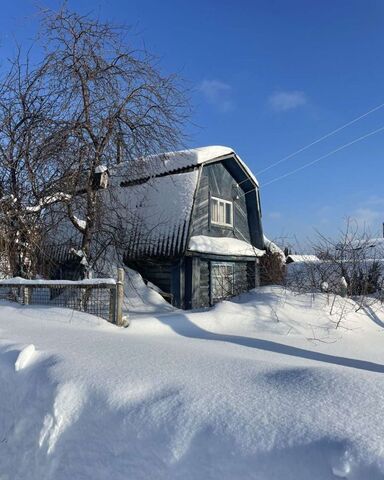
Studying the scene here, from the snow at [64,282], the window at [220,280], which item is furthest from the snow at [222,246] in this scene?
the snow at [64,282]

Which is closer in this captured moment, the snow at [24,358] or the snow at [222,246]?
the snow at [24,358]

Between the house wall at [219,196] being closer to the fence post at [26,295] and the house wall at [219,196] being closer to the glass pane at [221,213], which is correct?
the glass pane at [221,213]

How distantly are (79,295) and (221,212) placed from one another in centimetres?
955

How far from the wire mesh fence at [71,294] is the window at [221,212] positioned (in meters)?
8.37

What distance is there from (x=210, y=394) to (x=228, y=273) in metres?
13.6

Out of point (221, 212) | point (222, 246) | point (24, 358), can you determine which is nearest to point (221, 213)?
point (221, 212)

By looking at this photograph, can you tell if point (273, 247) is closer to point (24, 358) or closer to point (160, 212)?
point (160, 212)

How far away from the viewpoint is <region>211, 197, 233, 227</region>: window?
16.7 m

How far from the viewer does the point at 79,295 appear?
844 centimetres

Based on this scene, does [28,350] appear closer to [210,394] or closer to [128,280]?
[210,394]

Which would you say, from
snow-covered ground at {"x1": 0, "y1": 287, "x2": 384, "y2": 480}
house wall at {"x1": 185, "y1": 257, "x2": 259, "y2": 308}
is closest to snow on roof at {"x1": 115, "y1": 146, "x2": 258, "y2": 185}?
house wall at {"x1": 185, "y1": 257, "x2": 259, "y2": 308}

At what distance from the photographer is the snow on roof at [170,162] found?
12.3 m

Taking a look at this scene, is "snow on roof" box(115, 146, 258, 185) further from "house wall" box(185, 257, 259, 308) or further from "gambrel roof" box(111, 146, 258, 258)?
"house wall" box(185, 257, 259, 308)

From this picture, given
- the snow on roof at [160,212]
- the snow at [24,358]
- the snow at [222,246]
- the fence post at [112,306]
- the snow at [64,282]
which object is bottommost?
the snow at [24,358]
